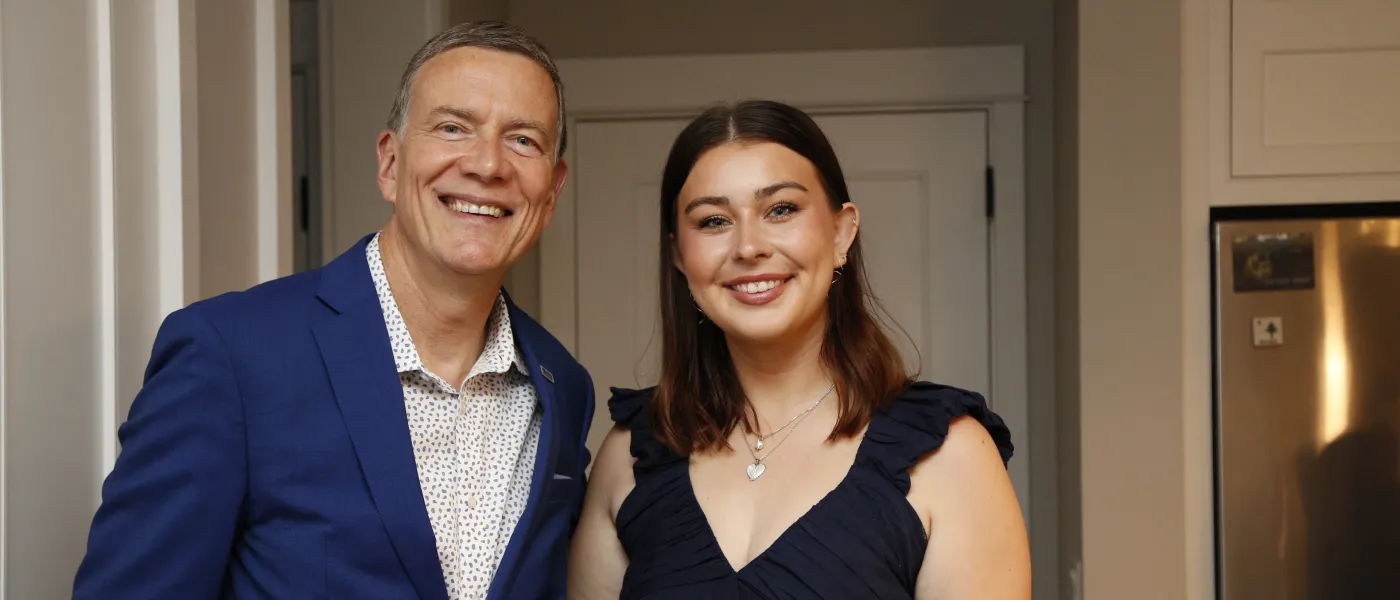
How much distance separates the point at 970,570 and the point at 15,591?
1.07 m

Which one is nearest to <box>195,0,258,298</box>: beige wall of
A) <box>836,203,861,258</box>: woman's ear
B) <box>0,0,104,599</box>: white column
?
<box>0,0,104,599</box>: white column

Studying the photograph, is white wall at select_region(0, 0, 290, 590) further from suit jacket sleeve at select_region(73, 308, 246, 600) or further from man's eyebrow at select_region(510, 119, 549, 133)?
man's eyebrow at select_region(510, 119, 549, 133)

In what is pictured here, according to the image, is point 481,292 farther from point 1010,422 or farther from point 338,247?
point 1010,422

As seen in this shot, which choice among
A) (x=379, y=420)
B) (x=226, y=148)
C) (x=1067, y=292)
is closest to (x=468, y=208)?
(x=379, y=420)

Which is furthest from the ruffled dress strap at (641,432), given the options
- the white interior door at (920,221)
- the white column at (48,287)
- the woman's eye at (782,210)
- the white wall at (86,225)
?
the white interior door at (920,221)

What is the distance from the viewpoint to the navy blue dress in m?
1.52

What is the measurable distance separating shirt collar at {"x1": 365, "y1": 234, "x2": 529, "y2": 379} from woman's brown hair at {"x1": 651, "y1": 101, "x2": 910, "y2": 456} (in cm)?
27

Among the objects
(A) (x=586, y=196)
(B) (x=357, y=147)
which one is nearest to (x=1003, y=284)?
(A) (x=586, y=196)

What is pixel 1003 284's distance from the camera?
3281mm

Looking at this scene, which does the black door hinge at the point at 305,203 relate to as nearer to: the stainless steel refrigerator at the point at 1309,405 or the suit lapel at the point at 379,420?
the suit lapel at the point at 379,420

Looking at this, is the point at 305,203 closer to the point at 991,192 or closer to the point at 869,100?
the point at 869,100

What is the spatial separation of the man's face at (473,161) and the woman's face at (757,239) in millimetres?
241

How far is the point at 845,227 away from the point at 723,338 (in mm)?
257

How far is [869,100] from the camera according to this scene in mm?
3322
